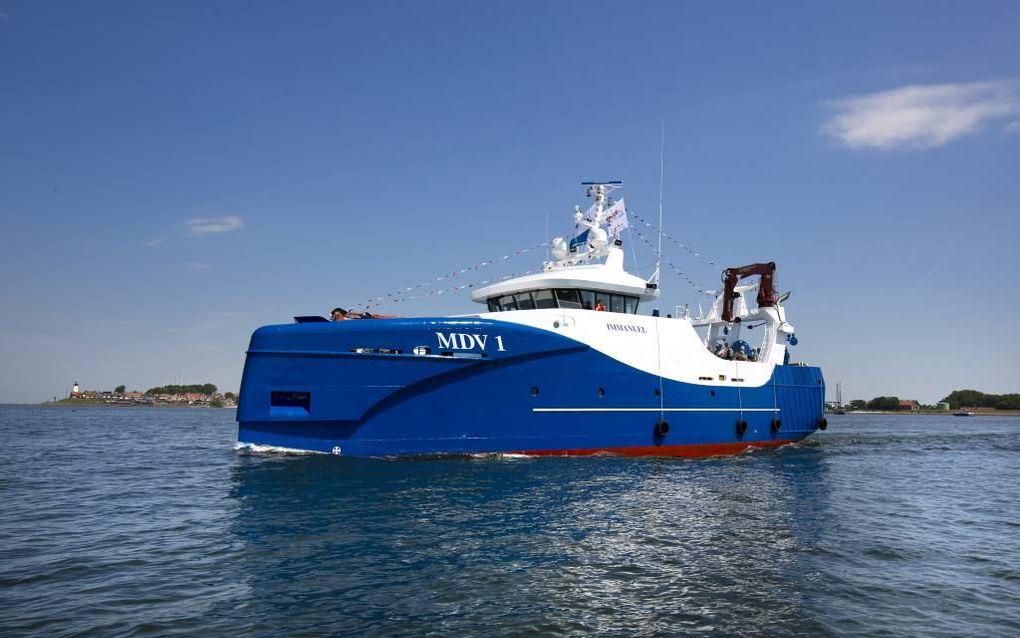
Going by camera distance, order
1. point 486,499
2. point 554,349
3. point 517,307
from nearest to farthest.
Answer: point 486,499 < point 554,349 < point 517,307

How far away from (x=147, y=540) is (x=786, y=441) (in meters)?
24.6

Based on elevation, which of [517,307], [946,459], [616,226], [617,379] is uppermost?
[616,226]

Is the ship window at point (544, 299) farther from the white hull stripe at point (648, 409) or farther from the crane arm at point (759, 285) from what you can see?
the crane arm at point (759, 285)

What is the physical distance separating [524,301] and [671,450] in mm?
7112

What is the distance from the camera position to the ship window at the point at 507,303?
830 inches

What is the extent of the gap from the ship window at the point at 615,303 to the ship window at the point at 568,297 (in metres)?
1.45

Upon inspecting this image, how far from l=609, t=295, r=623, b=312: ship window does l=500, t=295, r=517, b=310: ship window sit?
129 inches

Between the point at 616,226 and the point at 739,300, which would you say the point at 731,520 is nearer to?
the point at 616,226

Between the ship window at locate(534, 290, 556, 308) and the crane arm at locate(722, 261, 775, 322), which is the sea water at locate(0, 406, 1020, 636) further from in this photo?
the crane arm at locate(722, 261, 775, 322)

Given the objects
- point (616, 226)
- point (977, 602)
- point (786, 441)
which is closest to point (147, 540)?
point (977, 602)

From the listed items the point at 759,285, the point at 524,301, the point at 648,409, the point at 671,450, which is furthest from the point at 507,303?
the point at 759,285

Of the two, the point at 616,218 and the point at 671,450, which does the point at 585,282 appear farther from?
the point at 671,450

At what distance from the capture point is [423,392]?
17172 millimetres

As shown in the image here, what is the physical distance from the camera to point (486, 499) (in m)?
11.9
